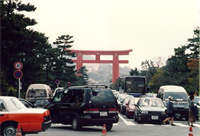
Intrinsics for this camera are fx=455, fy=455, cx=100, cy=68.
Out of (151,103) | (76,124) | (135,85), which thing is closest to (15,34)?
(135,85)

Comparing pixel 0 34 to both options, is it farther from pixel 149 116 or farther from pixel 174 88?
pixel 149 116

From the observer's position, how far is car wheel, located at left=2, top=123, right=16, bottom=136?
14195 mm

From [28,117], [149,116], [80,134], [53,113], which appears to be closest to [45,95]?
[149,116]

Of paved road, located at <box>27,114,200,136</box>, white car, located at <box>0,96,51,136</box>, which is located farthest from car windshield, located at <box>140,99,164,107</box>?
white car, located at <box>0,96,51,136</box>

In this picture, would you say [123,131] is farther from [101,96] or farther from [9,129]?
[9,129]

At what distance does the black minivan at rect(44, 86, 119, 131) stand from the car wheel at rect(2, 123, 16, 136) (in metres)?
4.82

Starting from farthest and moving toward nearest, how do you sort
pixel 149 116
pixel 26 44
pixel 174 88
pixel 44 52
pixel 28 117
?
1. pixel 44 52
2. pixel 26 44
3. pixel 174 88
4. pixel 149 116
5. pixel 28 117

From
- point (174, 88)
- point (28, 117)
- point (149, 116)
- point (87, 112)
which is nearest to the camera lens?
point (28, 117)

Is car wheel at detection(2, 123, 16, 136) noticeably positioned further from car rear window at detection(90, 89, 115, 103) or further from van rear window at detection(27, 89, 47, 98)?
van rear window at detection(27, 89, 47, 98)

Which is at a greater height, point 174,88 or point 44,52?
point 44,52

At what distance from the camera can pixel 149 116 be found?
985 inches

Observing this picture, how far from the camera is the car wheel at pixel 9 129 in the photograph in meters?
14.2

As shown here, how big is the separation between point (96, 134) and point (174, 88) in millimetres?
19229

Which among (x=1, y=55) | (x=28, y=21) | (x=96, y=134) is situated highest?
(x=28, y=21)
